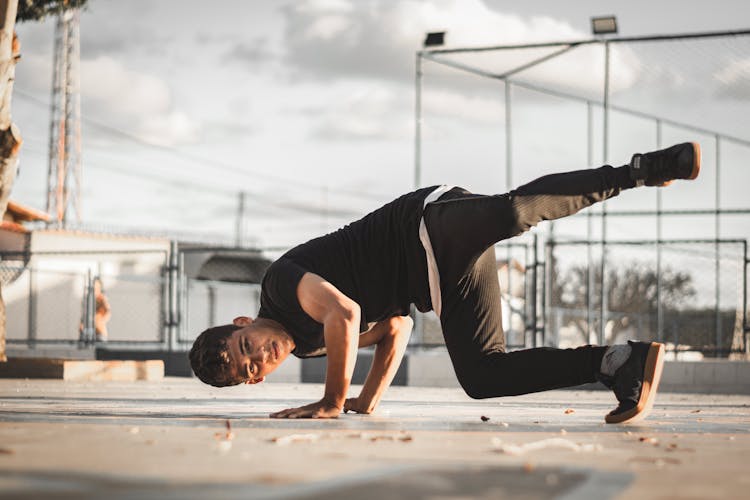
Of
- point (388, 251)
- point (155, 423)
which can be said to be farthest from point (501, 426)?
point (155, 423)

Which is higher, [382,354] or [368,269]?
[368,269]

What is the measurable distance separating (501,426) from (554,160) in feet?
31.6

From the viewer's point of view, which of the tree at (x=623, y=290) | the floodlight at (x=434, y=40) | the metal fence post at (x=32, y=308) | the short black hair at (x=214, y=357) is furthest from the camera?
the metal fence post at (x=32, y=308)

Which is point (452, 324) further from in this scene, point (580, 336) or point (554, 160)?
point (580, 336)

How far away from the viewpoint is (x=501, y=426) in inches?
160

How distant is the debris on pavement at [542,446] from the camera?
2981 mm

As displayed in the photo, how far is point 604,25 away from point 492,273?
7970 mm

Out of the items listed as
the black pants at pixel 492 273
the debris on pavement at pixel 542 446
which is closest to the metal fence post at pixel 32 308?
the black pants at pixel 492 273

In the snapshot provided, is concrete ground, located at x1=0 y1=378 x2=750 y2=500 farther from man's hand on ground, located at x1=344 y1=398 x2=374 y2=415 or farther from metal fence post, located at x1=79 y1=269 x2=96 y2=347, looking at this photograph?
metal fence post, located at x1=79 y1=269 x2=96 y2=347

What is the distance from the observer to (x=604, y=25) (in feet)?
38.5

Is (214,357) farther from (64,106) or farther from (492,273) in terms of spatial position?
(64,106)

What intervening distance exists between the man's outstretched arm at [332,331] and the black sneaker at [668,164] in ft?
4.19

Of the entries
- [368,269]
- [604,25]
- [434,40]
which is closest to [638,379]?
[368,269]

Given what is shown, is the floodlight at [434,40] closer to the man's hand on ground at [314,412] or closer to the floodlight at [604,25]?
the floodlight at [604,25]
